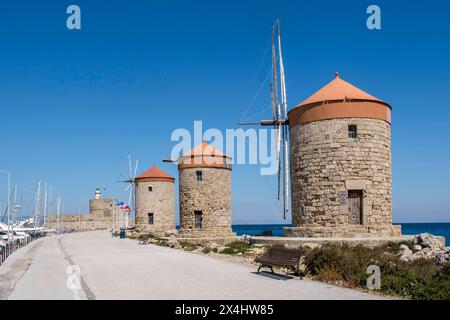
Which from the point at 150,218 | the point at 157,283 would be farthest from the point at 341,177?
the point at 150,218

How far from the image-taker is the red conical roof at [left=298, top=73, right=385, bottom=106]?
2062 cm

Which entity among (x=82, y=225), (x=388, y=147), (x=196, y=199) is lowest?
(x=82, y=225)

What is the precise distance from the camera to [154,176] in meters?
41.8

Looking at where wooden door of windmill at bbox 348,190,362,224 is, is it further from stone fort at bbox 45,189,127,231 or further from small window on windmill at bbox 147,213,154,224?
stone fort at bbox 45,189,127,231

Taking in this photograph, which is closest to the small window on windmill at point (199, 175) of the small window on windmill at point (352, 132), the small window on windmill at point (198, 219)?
the small window on windmill at point (198, 219)

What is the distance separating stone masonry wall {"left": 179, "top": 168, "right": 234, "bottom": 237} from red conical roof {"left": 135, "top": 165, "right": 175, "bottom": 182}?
32.4 ft

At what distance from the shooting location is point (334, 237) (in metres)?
19.5

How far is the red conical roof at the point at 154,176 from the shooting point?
137 ft

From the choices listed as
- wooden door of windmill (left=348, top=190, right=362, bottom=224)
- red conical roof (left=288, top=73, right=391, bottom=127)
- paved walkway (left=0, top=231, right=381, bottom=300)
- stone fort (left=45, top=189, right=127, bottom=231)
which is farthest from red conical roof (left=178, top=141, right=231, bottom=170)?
stone fort (left=45, top=189, right=127, bottom=231)

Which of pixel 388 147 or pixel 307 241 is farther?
pixel 388 147
